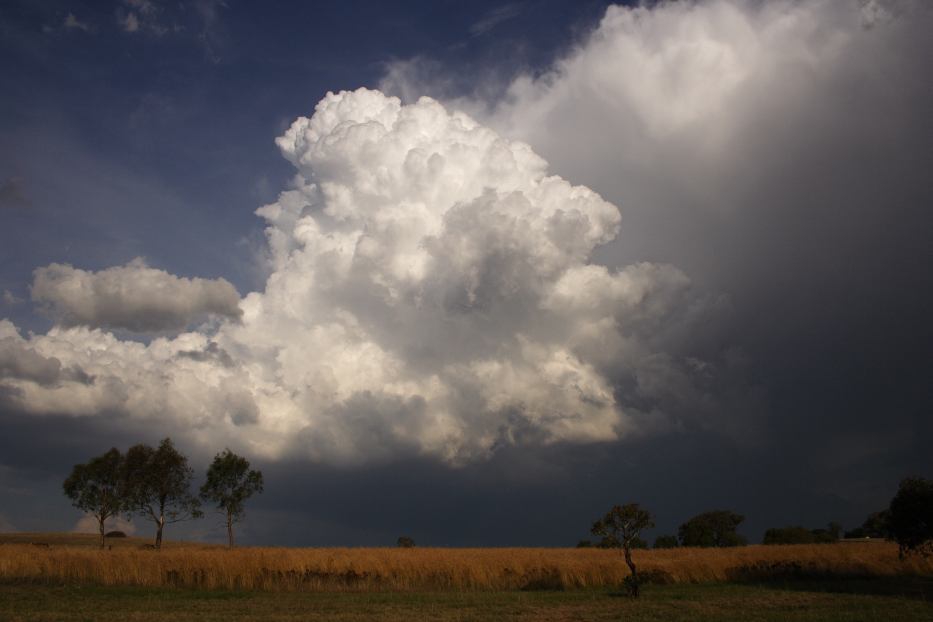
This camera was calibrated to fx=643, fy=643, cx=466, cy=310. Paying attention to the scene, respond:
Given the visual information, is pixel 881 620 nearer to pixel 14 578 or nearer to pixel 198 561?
pixel 198 561

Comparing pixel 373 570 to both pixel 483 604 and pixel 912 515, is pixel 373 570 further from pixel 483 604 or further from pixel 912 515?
pixel 912 515

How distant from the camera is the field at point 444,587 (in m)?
20.5

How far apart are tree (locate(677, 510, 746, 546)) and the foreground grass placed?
295ft

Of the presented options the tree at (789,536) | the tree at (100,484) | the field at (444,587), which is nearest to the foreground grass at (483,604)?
the field at (444,587)

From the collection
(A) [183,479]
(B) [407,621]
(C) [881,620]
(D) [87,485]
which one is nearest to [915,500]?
(C) [881,620]

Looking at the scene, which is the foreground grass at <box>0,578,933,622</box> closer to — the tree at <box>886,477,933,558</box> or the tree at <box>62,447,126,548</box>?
the tree at <box>886,477,933,558</box>

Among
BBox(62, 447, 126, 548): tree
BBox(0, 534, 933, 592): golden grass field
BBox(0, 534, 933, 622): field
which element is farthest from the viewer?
BBox(62, 447, 126, 548): tree

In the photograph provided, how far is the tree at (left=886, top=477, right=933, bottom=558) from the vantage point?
30203 millimetres

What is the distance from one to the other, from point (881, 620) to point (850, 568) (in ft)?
65.3

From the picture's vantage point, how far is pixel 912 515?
30.7 m

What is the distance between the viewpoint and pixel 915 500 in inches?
1212

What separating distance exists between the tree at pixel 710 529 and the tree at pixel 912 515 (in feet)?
285

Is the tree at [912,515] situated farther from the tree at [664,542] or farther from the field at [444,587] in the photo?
the tree at [664,542]

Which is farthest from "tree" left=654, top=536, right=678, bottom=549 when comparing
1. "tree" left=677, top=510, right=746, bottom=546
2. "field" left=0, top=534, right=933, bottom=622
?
"field" left=0, top=534, right=933, bottom=622
